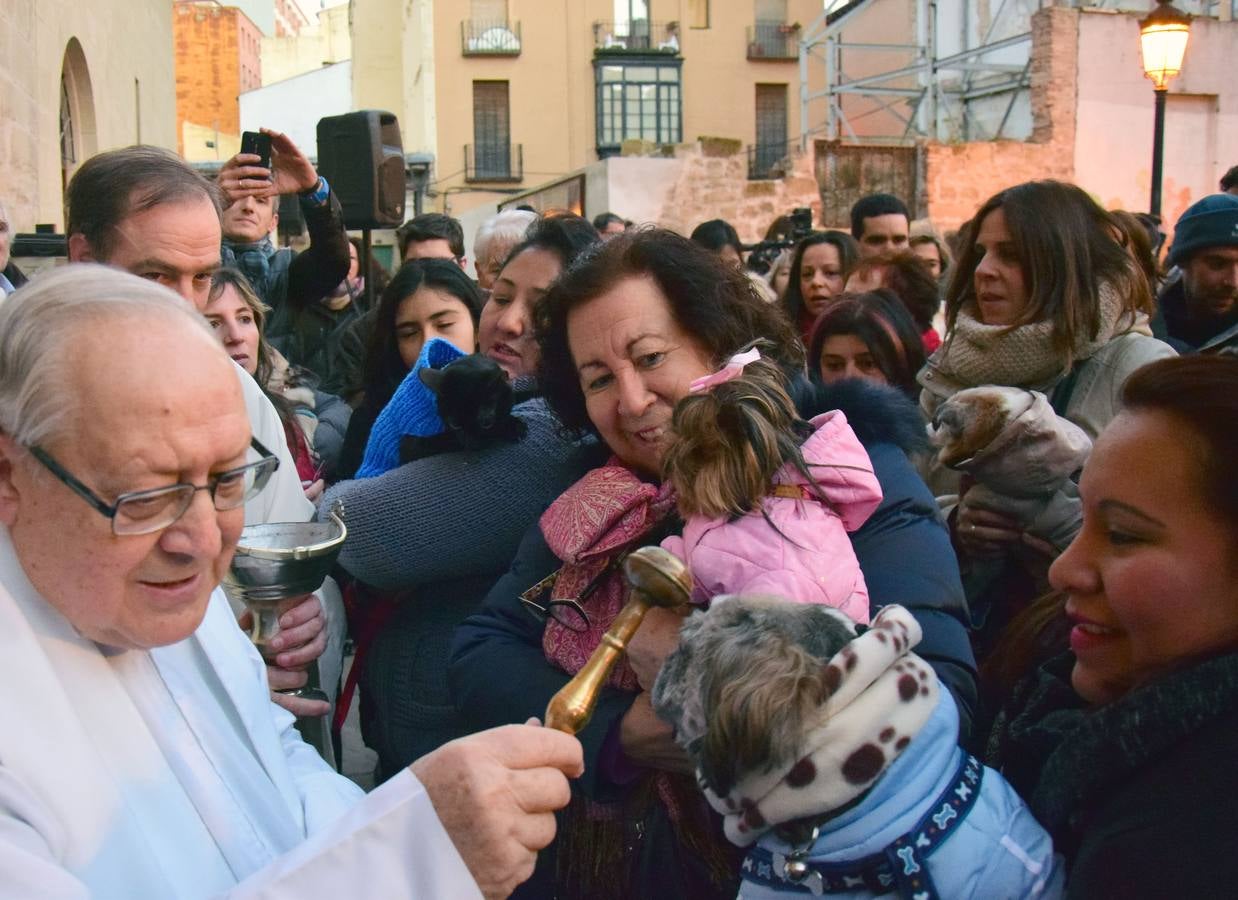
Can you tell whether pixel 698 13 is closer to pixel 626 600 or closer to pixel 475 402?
pixel 475 402

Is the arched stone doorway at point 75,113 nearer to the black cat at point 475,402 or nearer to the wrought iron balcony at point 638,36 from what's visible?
the black cat at point 475,402

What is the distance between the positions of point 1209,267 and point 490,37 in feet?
114

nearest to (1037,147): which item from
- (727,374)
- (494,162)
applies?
(494,162)

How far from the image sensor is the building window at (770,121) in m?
38.0

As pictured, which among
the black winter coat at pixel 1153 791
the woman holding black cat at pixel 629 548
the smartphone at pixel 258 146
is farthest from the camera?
the smartphone at pixel 258 146

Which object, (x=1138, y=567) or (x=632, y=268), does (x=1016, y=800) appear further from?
(x=632, y=268)

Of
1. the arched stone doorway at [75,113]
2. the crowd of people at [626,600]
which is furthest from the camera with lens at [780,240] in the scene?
the arched stone doorway at [75,113]

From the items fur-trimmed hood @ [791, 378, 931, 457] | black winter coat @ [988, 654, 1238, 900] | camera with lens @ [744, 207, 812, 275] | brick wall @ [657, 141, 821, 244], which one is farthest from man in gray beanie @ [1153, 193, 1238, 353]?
brick wall @ [657, 141, 821, 244]

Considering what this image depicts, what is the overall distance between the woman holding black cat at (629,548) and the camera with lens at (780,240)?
5.90 meters

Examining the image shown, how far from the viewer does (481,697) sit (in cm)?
204

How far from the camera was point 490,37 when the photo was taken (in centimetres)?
3584

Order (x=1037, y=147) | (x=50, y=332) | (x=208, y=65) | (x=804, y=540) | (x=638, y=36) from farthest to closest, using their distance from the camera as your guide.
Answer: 1. (x=638, y=36)
2. (x=208, y=65)
3. (x=1037, y=147)
4. (x=804, y=540)
5. (x=50, y=332)

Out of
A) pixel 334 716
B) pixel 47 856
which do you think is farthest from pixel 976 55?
pixel 47 856

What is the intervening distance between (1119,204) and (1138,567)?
73.5ft
